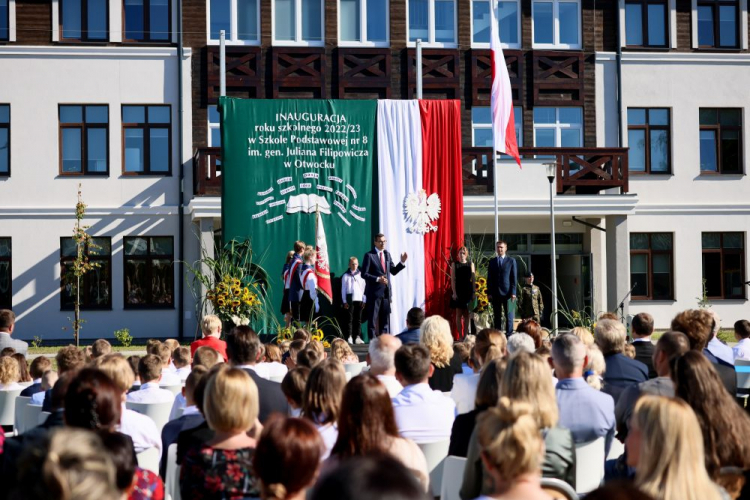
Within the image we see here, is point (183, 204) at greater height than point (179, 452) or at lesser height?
greater

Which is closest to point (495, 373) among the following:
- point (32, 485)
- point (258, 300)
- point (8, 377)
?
point (32, 485)

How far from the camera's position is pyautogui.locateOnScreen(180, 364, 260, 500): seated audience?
11.6ft

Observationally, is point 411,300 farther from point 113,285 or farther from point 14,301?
point 14,301

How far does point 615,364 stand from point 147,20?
1766cm

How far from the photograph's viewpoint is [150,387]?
246 inches

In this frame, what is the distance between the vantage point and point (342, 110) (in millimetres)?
16656

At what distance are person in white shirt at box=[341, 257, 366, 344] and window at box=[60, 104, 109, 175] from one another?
26.6 ft

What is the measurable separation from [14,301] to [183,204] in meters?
4.35

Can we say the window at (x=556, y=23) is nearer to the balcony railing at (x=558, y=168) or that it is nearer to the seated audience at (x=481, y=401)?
the balcony railing at (x=558, y=168)

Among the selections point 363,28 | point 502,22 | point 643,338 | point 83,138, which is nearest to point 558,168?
point 502,22

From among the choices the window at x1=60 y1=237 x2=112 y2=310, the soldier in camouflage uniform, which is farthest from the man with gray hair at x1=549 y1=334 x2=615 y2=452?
the window at x1=60 y1=237 x2=112 y2=310

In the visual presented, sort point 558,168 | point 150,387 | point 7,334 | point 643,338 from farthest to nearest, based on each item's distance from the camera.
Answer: point 558,168, point 7,334, point 643,338, point 150,387

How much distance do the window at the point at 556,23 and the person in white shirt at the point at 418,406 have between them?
1836cm

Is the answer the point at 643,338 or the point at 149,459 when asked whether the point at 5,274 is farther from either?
the point at 149,459
